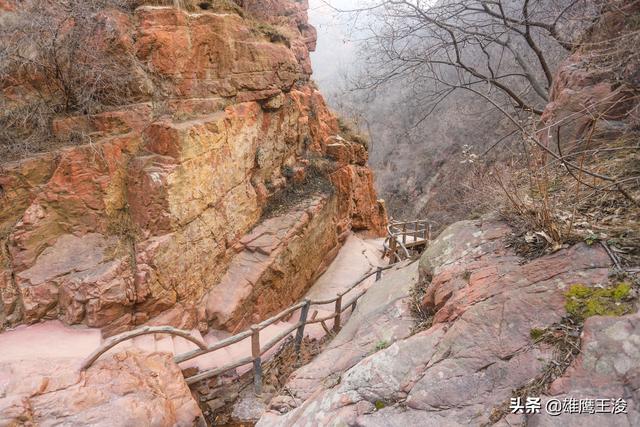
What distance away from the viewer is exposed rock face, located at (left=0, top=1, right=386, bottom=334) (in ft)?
16.6

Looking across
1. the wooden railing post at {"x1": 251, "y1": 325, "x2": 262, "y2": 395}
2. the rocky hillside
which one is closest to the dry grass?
the rocky hillside

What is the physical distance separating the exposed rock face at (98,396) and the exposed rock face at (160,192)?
141cm

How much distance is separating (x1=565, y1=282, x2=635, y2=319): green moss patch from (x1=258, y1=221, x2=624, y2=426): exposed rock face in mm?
65

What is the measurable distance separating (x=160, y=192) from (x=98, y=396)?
299 centimetres

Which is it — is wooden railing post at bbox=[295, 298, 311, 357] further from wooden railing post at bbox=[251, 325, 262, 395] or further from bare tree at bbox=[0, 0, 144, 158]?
bare tree at bbox=[0, 0, 144, 158]

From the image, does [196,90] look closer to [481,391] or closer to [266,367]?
[266,367]

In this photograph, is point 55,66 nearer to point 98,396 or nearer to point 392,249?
point 98,396

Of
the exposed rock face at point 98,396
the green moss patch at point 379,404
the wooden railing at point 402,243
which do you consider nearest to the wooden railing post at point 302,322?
the exposed rock face at point 98,396

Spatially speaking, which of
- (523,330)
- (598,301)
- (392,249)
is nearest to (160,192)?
(523,330)

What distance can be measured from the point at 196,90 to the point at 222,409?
17.5ft

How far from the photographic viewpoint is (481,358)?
2234 mm

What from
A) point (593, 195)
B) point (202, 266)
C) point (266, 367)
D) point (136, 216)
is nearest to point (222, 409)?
point (266, 367)

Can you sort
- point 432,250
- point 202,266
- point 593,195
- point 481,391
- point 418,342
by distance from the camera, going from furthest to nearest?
point 202,266
point 432,250
point 593,195
point 418,342
point 481,391

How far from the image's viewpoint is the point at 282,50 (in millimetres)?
8109
